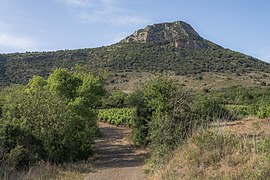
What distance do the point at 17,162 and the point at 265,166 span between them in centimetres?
1344

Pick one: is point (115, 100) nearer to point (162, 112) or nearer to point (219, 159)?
point (162, 112)

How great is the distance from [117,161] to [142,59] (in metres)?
62.5

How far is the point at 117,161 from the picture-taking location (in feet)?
73.3

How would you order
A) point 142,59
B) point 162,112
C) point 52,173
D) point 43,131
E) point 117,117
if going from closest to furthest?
1. point 52,173
2. point 43,131
3. point 162,112
4. point 117,117
5. point 142,59

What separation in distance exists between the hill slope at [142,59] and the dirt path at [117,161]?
3908 centimetres

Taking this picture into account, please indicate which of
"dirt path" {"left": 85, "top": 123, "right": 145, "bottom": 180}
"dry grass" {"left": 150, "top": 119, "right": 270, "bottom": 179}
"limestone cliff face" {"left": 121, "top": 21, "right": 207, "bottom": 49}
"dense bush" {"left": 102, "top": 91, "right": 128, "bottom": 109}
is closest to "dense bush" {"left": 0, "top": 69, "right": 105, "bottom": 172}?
"dirt path" {"left": 85, "top": 123, "right": 145, "bottom": 180}

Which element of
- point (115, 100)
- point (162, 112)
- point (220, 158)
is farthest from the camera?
point (115, 100)

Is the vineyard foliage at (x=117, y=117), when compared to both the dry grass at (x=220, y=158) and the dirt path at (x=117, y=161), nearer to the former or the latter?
the dirt path at (x=117, y=161)

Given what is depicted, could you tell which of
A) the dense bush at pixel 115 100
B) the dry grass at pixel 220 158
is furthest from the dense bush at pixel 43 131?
the dense bush at pixel 115 100

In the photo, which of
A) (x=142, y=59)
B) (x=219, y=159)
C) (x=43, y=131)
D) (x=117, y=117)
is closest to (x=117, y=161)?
(x=43, y=131)

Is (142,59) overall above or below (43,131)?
above

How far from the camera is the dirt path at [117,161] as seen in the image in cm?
1702

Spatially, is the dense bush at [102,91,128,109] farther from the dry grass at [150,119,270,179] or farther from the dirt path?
the dry grass at [150,119,270,179]

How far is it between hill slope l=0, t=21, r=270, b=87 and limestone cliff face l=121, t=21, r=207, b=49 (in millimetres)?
208
